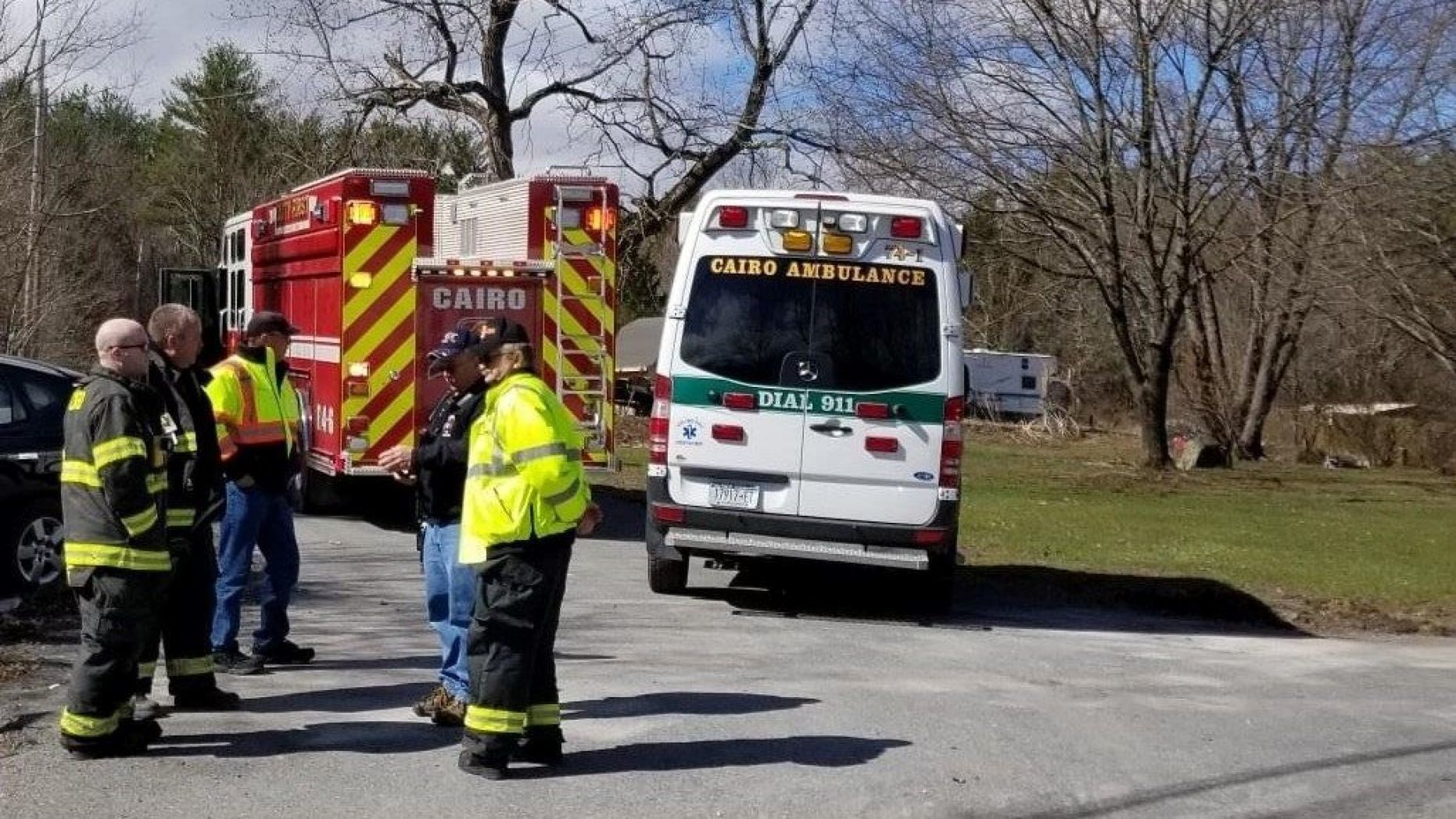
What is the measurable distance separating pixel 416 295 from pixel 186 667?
23.5 feet

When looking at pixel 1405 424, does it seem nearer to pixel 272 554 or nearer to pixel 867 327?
pixel 867 327

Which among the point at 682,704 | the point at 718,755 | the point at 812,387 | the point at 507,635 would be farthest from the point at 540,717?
the point at 812,387

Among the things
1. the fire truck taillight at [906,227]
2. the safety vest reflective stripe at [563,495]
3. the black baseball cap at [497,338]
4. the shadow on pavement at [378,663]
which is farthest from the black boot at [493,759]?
the fire truck taillight at [906,227]

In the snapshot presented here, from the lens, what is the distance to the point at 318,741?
695 cm

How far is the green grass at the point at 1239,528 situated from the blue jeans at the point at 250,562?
7.69 metres

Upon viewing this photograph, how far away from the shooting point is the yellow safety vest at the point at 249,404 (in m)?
8.12

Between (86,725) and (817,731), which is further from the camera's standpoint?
(817,731)

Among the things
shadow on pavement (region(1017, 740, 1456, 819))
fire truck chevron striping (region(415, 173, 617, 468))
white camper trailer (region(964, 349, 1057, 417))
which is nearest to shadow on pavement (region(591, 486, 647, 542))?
fire truck chevron striping (region(415, 173, 617, 468))

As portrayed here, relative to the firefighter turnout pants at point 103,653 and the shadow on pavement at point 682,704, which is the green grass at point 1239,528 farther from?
the firefighter turnout pants at point 103,653

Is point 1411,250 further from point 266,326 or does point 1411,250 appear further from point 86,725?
point 86,725

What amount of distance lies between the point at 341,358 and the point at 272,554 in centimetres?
587

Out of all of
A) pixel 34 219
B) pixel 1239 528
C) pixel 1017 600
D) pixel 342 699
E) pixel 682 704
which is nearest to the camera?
pixel 342 699

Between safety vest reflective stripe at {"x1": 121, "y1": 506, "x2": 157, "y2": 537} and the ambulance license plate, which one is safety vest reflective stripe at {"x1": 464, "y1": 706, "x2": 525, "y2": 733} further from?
the ambulance license plate

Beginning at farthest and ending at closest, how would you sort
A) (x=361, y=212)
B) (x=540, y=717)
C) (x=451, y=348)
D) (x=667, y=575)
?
(x=361, y=212) < (x=667, y=575) < (x=451, y=348) < (x=540, y=717)
